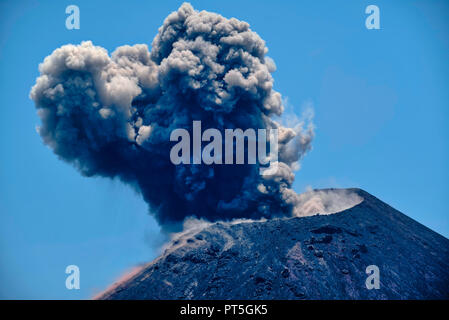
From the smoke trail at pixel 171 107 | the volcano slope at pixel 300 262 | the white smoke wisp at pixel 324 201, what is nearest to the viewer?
the volcano slope at pixel 300 262

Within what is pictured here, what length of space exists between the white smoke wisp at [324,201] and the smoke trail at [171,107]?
1.76 metres

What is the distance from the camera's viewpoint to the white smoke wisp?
43.7m

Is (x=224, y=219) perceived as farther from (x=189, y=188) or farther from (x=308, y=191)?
(x=308, y=191)

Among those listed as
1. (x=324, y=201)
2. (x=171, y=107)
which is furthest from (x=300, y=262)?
(x=171, y=107)

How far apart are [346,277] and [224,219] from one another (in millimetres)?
14657

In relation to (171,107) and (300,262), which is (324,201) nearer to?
(300,262)

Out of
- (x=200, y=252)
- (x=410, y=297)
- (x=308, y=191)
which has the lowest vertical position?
(x=410, y=297)

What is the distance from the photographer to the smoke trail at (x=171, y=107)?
130 feet

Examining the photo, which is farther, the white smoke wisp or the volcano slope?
the white smoke wisp

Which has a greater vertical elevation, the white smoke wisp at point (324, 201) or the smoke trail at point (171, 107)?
the smoke trail at point (171, 107)

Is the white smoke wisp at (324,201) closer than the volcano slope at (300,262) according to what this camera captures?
No

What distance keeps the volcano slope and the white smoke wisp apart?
361 cm
